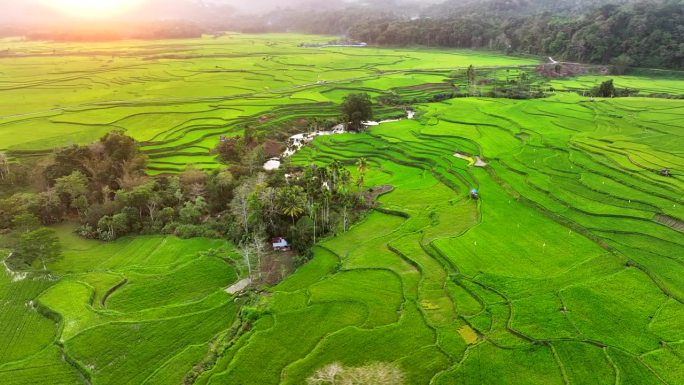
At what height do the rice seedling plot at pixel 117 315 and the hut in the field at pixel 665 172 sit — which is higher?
the hut in the field at pixel 665 172

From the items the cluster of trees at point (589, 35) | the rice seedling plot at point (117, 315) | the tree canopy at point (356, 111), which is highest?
the cluster of trees at point (589, 35)

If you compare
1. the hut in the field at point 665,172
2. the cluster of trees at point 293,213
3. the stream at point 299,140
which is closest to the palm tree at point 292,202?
the cluster of trees at point 293,213

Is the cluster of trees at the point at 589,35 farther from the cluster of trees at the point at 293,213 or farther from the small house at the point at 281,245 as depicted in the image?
the small house at the point at 281,245

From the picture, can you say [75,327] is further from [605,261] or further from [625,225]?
[625,225]

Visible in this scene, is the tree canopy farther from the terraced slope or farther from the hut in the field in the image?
the hut in the field

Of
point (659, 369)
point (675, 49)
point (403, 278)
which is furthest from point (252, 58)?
point (659, 369)

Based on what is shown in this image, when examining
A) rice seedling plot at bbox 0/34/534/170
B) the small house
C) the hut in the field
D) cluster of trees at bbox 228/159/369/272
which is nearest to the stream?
rice seedling plot at bbox 0/34/534/170

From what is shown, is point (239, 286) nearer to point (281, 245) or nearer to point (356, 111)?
point (281, 245)
